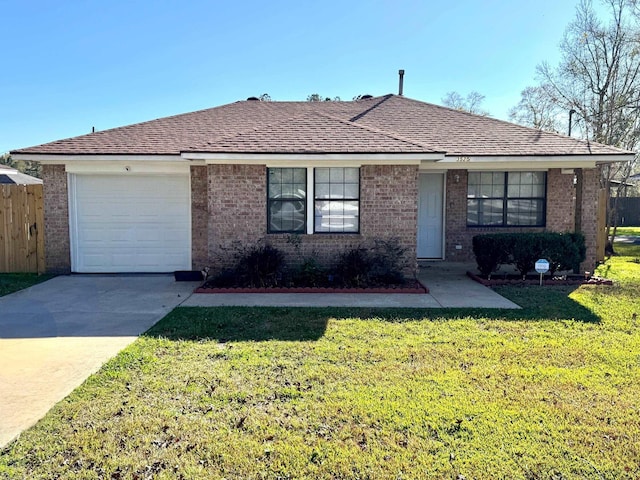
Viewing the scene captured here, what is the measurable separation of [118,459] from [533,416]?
11.0 ft

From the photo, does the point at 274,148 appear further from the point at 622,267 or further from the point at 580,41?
the point at 580,41

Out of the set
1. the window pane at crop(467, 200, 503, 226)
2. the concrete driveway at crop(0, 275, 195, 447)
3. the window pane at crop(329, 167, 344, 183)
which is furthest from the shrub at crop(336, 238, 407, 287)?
the window pane at crop(467, 200, 503, 226)

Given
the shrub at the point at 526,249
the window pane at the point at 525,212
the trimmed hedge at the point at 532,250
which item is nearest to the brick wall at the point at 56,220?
the trimmed hedge at the point at 532,250

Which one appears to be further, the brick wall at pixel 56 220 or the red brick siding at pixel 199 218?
the red brick siding at pixel 199 218

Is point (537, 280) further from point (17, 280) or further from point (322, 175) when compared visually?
point (17, 280)

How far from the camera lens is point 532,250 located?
10031mm

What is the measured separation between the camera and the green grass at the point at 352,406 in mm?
3277

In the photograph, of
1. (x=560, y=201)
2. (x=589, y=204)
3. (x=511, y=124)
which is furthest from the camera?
(x=511, y=124)

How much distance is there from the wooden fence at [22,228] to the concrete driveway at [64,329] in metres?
1.26

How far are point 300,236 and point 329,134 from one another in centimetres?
239

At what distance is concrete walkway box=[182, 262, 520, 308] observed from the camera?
8031 mm

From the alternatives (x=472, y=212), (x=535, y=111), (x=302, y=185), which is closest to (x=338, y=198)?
(x=302, y=185)

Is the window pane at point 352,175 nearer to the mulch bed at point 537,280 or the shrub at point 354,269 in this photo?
the shrub at point 354,269

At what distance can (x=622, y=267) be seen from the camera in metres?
12.8
